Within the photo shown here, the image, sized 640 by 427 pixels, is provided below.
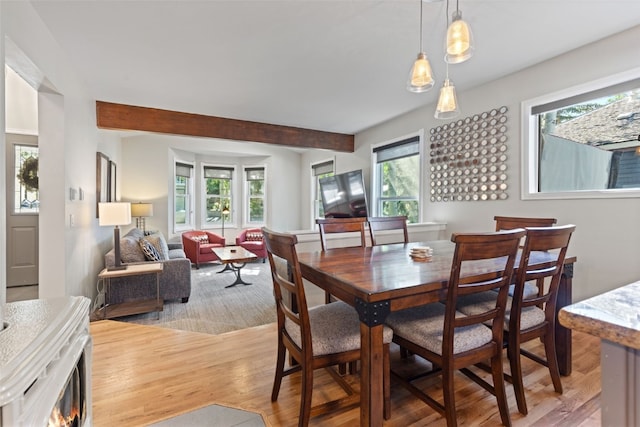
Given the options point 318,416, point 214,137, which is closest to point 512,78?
point 318,416

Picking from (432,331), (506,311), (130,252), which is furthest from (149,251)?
(506,311)

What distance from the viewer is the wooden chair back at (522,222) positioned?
7.20 ft

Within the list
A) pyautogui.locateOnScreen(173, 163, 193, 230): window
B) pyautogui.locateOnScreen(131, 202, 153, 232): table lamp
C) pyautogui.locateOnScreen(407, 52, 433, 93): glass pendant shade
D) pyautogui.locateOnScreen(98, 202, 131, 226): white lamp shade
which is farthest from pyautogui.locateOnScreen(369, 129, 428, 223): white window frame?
pyautogui.locateOnScreen(173, 163, 193, 230): window

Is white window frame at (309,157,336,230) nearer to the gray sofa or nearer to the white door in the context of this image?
the gray sofa

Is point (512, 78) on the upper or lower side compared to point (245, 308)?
upper

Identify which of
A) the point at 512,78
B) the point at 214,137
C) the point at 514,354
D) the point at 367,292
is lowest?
the point at 514,354

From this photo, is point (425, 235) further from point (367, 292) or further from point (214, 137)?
point (214, 137)

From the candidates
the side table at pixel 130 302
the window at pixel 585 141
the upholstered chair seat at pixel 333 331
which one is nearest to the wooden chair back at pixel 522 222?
the window at pixel 585 141

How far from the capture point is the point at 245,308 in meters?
3.56

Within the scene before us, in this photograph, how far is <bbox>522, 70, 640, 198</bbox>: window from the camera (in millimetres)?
2396

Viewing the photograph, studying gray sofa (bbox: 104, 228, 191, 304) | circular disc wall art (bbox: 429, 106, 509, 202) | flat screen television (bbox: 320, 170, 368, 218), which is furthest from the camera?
flat screen television (bbox: 320, 170, 368, 218)

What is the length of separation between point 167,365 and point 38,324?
147cm

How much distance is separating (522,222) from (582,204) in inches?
30.5

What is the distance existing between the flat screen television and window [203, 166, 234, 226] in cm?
276
